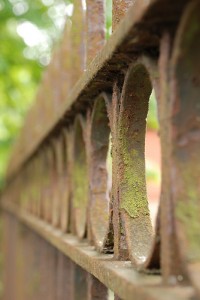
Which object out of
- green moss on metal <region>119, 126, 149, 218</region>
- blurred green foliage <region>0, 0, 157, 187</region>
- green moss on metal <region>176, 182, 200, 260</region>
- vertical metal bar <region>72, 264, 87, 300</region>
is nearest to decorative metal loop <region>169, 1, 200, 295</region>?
green moss on metal <region>176, 182, 200, 260</region>

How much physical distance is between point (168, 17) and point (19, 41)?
8224mm

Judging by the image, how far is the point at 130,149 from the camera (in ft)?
5.32

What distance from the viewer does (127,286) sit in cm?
129

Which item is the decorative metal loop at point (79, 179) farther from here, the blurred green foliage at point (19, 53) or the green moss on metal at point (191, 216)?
the blurred green foliage at point (19, 53)

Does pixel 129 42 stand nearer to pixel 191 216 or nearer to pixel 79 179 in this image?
pixel 191 216

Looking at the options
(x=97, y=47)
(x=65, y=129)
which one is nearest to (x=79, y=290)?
(x=65, y=129)

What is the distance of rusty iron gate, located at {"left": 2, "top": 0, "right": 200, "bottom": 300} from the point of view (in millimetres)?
1138

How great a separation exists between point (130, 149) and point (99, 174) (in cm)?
51

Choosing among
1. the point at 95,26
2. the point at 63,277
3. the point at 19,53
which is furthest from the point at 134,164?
the point at 19,53

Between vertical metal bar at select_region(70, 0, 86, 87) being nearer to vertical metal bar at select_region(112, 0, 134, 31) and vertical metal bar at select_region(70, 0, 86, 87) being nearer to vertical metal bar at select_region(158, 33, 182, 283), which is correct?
vertical metal bar at select_region(112, 0, 134, 31)

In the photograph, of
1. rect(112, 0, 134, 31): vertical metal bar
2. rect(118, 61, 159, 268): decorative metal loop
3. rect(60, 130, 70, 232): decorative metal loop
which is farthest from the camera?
rect(60, 130, 70, 232): decorative metal loop

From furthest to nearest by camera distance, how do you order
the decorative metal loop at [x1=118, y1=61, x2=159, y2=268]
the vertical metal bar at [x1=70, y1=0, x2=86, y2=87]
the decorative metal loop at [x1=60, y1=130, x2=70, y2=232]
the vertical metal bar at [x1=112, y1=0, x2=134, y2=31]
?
the decorative metal loop at [x1=60, y1=130, x2=70, y2=232], the vertical metal bar at [x1=70, y1=0, x2=86, y2=87], the vertical metal bar at [x1=112, y1=0, x2=134, y2=31], the decorative metal loop at [x1=118, y1=61, x2=159, y2=268]

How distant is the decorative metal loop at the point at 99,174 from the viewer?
6.50 feet

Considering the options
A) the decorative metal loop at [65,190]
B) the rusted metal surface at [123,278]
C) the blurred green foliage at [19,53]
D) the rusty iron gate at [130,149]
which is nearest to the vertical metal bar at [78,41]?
the rusty iron gate at [130,149]
